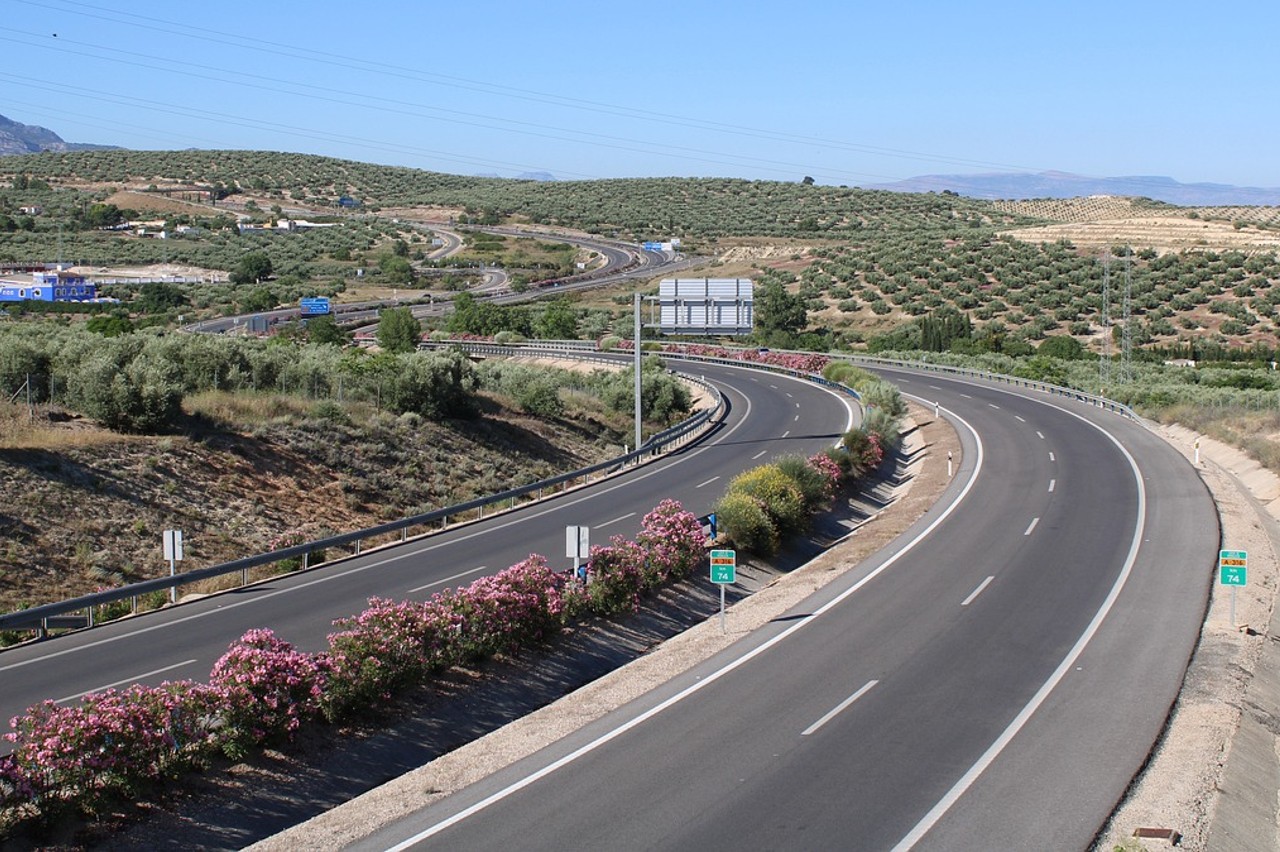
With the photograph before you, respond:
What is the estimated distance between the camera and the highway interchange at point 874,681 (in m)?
13.5

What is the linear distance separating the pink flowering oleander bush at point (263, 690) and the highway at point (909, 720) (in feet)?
8.17

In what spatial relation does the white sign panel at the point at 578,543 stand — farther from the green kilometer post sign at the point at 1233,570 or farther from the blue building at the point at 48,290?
the blue building at the point at 48,290

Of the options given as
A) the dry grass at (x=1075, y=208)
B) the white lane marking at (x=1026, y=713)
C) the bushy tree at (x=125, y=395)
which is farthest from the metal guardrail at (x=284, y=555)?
the dry grass at (x=1075, y=208)

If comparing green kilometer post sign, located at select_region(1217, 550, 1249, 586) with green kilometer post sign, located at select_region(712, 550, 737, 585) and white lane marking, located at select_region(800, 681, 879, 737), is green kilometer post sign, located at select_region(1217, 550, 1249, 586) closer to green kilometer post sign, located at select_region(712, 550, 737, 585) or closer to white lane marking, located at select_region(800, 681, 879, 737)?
white lane marking, located at select_region(800, 681, 879, 737)

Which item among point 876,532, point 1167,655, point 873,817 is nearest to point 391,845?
point 873,817

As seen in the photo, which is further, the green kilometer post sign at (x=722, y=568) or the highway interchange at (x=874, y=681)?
the green kilometer post sign at (x=722, y=568)

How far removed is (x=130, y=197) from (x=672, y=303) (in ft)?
358

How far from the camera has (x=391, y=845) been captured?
12.8m

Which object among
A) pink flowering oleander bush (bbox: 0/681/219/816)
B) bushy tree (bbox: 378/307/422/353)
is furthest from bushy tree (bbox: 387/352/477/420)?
pink flowering oleander bush (bbox: 0/681/219/816)

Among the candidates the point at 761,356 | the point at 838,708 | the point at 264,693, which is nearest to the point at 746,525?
the point at 838,708

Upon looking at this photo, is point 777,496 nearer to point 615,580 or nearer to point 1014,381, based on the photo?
point 615,580

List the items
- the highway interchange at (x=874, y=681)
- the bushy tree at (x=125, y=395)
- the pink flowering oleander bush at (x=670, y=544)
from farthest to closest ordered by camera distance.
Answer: the bushy tree at (x=125, y=395), the pink flowering oleander bush at (x=670, y=544), the highway interchange at (x=874, y=681)

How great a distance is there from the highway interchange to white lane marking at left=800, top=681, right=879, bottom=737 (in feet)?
0.14

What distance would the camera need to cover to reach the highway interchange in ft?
44.2
